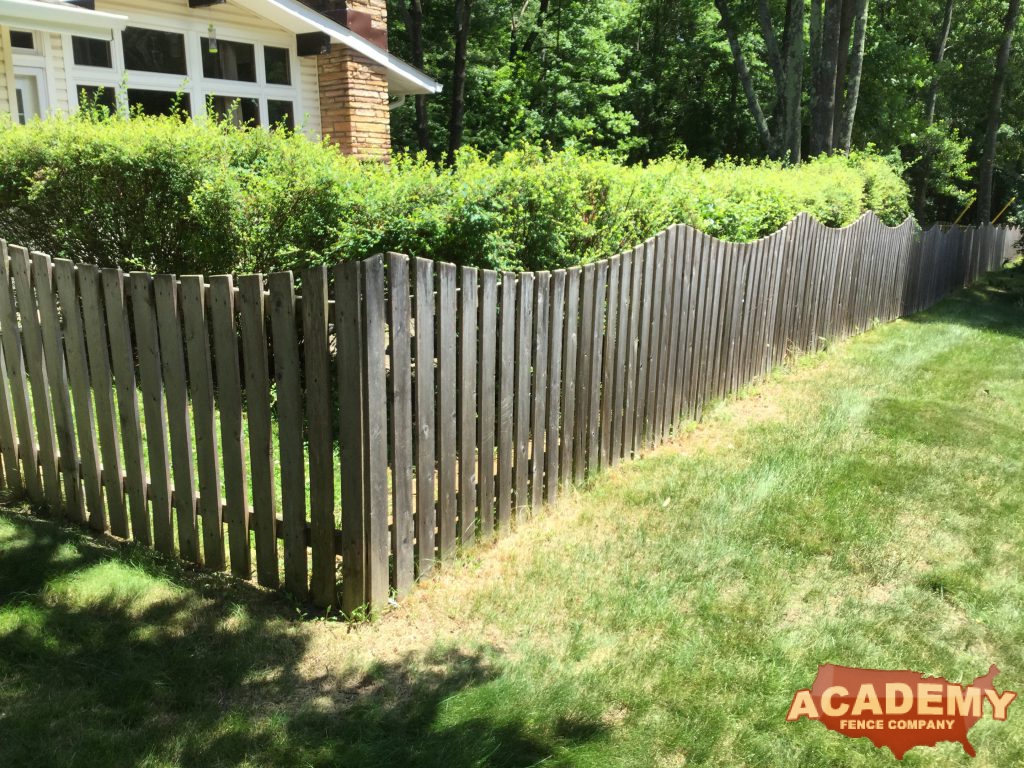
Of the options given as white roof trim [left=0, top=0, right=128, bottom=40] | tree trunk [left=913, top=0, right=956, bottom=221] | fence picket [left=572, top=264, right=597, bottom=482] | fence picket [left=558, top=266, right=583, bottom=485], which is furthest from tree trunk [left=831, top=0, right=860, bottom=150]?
fence picket [left=558, top=266, right=583, bottom=485]

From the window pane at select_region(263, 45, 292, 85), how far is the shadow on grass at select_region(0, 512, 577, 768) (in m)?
10.6

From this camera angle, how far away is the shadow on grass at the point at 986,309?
12.4 metres

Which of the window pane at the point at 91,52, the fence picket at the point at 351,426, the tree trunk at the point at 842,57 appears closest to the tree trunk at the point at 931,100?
the tree trunk at the point at 842,57

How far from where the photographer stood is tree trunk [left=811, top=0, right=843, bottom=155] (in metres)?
15.8

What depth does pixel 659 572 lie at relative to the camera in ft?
13.8

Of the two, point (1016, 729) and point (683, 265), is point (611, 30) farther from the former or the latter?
point (1016, 729)

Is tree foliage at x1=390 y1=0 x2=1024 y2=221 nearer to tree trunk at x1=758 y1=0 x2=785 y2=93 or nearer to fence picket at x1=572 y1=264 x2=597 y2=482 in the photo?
tree trunk at x1=758 y1=0 x2=785 y2=93

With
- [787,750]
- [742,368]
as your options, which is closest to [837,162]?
[742,368]

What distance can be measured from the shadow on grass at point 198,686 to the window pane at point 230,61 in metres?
10.2

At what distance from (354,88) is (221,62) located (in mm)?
1975

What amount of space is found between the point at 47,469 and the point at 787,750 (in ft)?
13.0

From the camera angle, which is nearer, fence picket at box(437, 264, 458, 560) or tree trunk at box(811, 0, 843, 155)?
fence picket at box(437, 264, 458, 560)

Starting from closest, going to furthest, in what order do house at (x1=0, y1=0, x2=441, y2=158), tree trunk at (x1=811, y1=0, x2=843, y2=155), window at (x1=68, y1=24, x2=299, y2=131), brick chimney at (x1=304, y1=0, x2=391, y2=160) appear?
house at (x1=0, y1=0, x2=441, y2=158)
window at (x1=68, y1=24, x2=299, y2=131)
brick chimney at (x1=304, y1=0, x2=391, y2=160)
tree trunk at (x1=811, y1=0, x2=843, y2=155)

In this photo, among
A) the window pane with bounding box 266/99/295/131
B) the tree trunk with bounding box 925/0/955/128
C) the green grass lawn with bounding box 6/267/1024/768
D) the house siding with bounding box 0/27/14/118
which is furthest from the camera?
the tree trunk with bounding box 925/0/955/128
